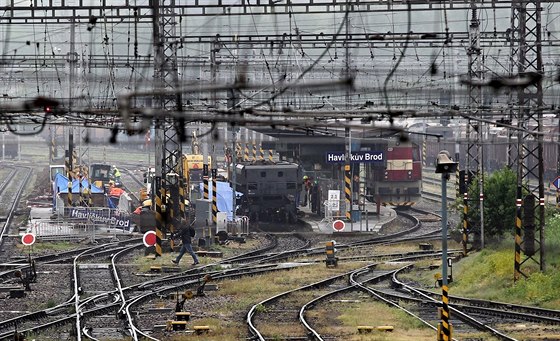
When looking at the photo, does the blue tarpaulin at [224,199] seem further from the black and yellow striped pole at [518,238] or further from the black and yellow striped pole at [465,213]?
the black and yellow striped pole at [518,238]

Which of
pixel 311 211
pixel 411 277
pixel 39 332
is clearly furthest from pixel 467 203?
pixel 311 211

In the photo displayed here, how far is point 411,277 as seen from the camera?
28.2 metres

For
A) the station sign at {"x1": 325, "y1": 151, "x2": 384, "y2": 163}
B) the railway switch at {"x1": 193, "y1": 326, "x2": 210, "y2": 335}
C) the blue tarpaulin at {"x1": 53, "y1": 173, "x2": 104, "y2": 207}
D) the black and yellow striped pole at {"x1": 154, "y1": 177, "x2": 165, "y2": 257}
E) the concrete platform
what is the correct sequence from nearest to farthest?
1. the railway switch at {"x1": 193, "y1": 326, "x2": 210, "y2": 335}
2. the black and yellow striped pole at {"x1": 154, "y1": 177, "x2": 165, "y2": 257}
3. the concrete platform
4. the station sign at {"x1": 325, "y1": 151, "x2": 384, "y2": 163}
5. the blue tarpaulin at {"x1": 53, "y1": 173, "x2": 104, "y2": 207}

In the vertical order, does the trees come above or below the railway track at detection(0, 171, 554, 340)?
above

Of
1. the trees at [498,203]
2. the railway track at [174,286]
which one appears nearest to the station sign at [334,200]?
the railway track at [174,286]

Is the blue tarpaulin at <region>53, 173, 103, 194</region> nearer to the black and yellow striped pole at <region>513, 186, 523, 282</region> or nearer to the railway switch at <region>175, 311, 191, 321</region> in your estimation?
the black and yellow striped pole at <region>513, 186, 523, 282</region>

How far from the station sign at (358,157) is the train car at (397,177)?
497cm

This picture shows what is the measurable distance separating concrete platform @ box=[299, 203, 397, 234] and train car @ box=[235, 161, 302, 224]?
1.00 m

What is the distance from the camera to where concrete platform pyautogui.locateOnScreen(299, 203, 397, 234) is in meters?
41.2

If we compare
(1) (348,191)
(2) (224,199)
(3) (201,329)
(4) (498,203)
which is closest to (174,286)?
(3) (201,329)

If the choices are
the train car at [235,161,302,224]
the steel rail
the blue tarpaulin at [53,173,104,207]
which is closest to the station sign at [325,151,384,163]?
the train car at [235,161,302,224]

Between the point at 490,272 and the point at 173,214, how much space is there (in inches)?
430

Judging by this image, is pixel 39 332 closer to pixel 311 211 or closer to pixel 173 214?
pixel 173 214

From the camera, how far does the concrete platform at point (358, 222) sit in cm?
4125
